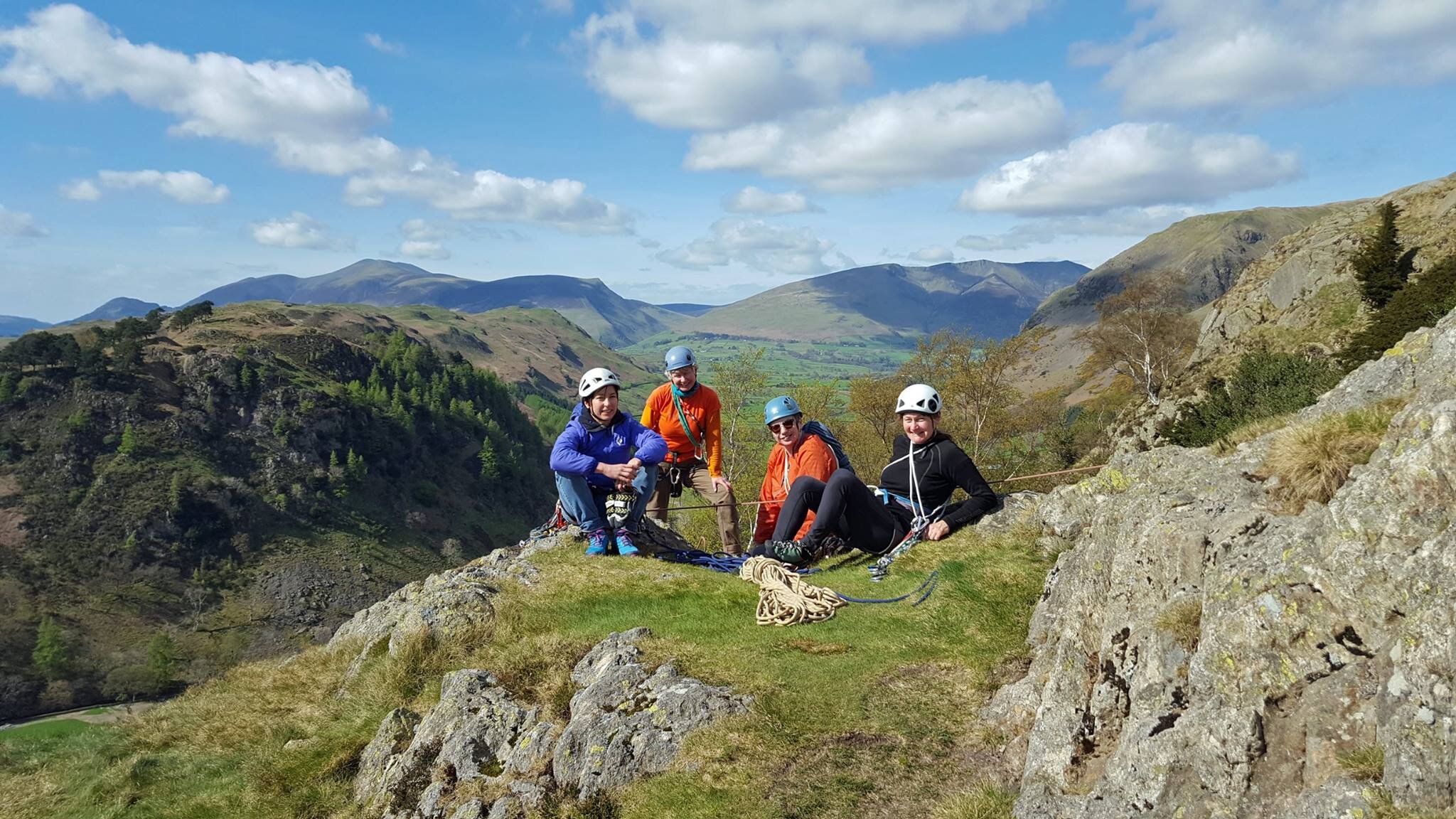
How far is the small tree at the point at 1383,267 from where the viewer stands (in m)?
39.1

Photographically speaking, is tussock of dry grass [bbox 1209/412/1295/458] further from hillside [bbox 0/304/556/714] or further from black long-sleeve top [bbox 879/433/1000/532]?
hillside [bbox 0/304/556/714]

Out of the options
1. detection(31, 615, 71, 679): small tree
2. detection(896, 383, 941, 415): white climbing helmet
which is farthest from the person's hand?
detection(31, 615, 71, 679): small tree

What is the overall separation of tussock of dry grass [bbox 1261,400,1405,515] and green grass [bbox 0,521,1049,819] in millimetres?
3539

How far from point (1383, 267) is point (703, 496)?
42256 millimetres

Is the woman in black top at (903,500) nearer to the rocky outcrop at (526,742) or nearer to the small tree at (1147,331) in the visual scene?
the rocky outcrop at (526,742)

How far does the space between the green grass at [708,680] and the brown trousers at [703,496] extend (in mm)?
2113

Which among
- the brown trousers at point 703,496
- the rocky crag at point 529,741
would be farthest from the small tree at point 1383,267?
the rocky crag at point 529,741

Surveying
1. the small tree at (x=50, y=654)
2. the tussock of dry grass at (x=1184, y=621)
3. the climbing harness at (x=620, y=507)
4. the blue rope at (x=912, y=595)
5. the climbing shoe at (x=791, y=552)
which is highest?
the tussock of dry grass at (x=1184, y=621)

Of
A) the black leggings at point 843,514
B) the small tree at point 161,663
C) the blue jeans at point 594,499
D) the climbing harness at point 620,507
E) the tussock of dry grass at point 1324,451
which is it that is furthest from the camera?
the small tree at point 161,663

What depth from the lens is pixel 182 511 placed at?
152 m

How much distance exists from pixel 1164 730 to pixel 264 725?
12240mm

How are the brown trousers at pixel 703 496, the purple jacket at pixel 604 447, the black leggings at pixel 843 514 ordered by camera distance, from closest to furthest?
the black leggings at pixel 843 514, the purple jacket at pixel 604 447, the brown trousers at pixel 703 496

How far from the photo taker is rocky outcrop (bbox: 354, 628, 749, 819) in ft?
27.3

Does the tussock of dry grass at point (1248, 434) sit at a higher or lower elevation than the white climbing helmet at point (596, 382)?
lower
